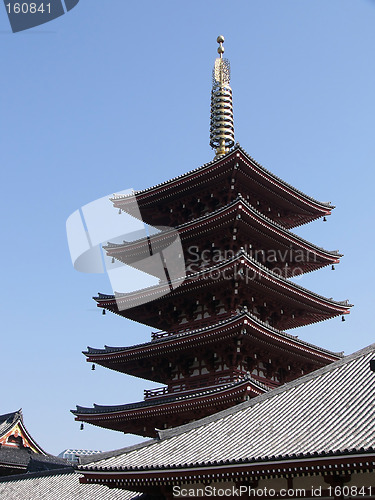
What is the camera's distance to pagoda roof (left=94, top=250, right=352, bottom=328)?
25203mm

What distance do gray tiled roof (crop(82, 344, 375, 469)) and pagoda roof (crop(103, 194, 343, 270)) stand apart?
921 centimetres

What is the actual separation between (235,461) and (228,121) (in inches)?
943

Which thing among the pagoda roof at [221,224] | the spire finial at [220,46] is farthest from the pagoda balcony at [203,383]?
the spire finial at [220,46]

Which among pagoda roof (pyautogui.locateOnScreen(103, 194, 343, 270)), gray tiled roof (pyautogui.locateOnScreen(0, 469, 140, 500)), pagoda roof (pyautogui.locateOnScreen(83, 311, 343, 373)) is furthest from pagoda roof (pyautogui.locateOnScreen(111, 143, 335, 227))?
gray tiled roof (pyautogui.locateOnScreen(0, 469, 140, 500))

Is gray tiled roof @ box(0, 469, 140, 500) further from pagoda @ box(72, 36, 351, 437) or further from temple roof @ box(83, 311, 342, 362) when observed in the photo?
temple roof @ box(83, 311, 342, 362)

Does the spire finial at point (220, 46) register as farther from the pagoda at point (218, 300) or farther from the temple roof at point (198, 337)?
the temple roof at point (198, 337)

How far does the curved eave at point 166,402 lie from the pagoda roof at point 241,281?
4766 millimetres

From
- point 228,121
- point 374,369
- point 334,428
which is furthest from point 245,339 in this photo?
point 228,121

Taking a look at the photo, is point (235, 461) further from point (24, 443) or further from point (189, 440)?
point (24, 443)

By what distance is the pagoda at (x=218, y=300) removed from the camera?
25.0 metres

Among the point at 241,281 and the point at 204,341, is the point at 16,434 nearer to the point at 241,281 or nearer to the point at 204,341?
the point at 204,341

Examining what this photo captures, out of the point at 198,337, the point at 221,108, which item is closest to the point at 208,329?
the point at 198,337

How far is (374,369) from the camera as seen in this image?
17.7 metres

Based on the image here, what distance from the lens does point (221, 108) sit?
35.2 meters
